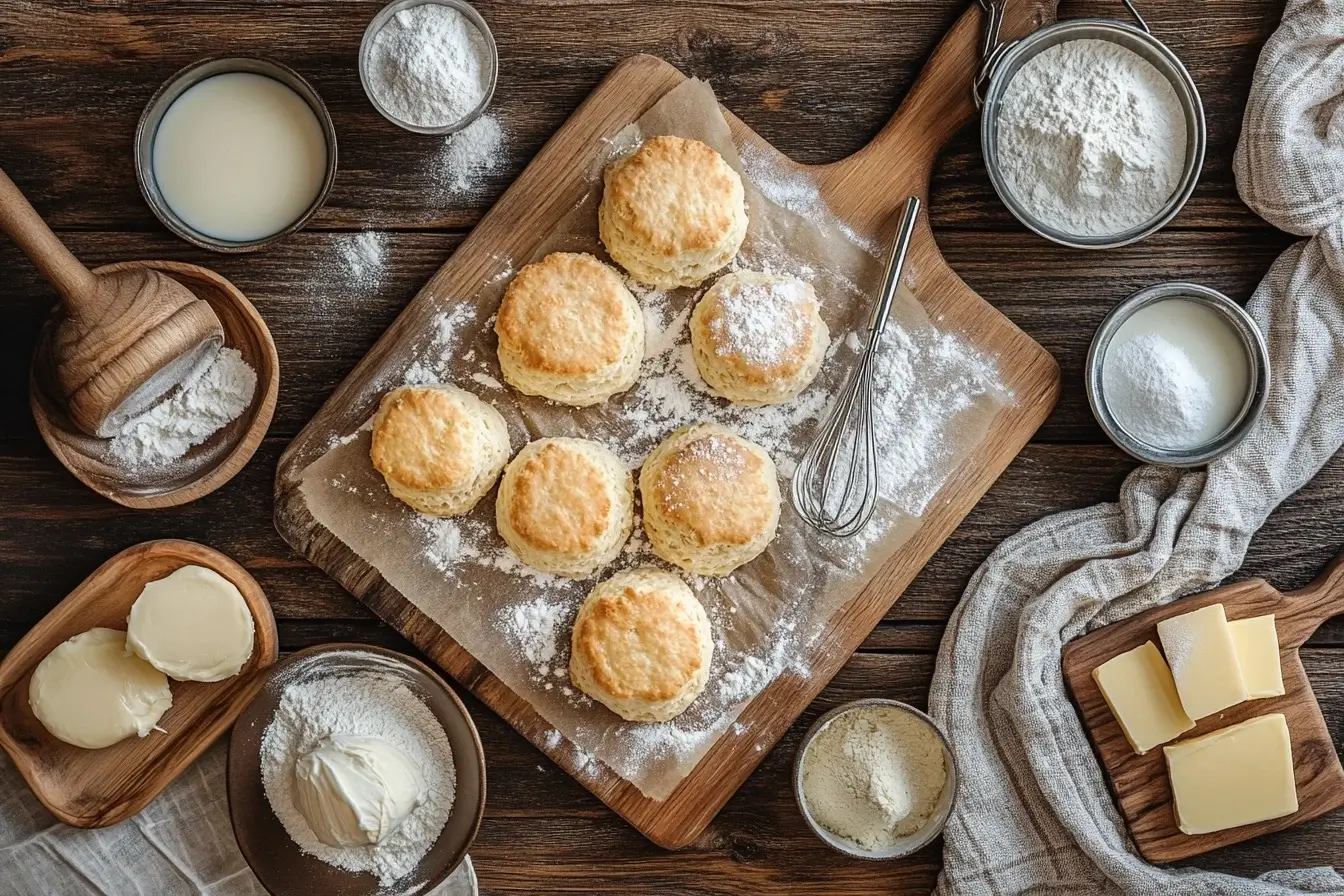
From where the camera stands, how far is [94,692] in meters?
2.23

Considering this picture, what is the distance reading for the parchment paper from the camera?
7.61ft

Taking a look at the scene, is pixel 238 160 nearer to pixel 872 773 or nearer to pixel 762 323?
pixel 762 323

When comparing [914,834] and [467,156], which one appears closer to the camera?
[914,834]

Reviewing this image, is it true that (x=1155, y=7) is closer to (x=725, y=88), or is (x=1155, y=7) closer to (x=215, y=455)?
(x=725, y=88)

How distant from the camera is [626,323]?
2305 millimetres

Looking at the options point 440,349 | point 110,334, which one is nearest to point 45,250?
point 110,334

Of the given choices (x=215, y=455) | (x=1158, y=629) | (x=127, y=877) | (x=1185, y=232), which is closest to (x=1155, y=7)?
(x=1185, y=232)

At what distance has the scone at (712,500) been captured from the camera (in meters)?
2.25

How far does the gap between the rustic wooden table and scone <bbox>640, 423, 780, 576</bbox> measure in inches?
16.3

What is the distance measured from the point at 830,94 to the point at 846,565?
106 cm

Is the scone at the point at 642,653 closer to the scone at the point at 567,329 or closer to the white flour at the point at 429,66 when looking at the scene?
the scone at the point at 567,329

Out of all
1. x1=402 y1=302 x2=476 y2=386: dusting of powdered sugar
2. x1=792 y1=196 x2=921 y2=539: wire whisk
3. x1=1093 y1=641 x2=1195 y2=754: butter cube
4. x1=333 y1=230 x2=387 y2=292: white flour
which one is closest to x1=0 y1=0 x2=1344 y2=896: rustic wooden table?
x1=333 y1=230 x2=387 y2=292: white flour

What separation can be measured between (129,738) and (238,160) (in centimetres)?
128

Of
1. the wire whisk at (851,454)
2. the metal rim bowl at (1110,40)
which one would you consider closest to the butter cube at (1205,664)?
the wire whisk at (851,454)
